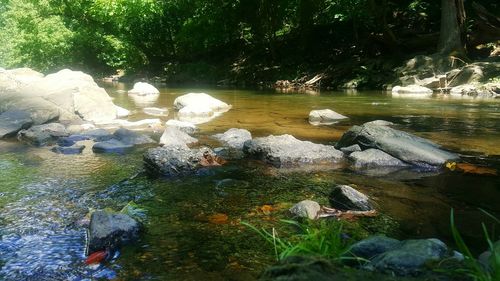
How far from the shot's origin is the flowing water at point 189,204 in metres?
3.09

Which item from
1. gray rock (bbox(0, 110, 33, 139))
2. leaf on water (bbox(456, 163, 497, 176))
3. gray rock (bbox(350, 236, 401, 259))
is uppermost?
gray rock (bbox(0, 110, 33, 139))

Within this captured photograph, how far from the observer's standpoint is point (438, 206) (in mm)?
4242

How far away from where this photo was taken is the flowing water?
309 centimetres

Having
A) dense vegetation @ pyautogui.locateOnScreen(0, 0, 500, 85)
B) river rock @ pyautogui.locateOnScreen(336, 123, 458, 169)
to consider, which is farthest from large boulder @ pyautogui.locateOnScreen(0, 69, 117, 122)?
dense vegetation @ pyautogui.locateOnScreen(0, 0, 500, 85)

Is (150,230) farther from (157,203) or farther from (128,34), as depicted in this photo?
(128,34)

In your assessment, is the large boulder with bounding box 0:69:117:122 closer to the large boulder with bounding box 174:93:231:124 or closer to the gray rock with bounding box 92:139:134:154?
the large boulder with bounding box 174:93:231:124

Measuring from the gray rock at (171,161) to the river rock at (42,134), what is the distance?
3.11 metres

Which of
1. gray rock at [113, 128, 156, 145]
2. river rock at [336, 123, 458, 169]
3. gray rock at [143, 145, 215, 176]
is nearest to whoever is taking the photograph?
gray rock at [143, 145, 215, 176]

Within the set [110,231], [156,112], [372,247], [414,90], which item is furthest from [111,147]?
[414,90]

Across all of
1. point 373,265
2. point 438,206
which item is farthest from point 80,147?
point 373,265

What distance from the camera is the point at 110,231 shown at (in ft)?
11.1

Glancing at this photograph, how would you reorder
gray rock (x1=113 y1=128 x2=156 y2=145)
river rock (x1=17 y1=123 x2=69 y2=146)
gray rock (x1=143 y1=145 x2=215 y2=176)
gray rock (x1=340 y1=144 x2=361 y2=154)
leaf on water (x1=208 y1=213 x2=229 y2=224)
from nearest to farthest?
leaf on water (x1=208 y1=213 x2=229 y2=224) → gray rock (x1=143 y1=145 x2=215 y2=176) → gray rock (x1=340 y1=144 x2=361 y2=154) → gray rock (x1=113 y1=128 x2=156 y2=145) → river rock (x1=17 y1=123 x2=69 y2=146)

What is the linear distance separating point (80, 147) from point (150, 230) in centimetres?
397

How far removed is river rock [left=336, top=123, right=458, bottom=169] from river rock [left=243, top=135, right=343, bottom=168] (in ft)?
1.44
